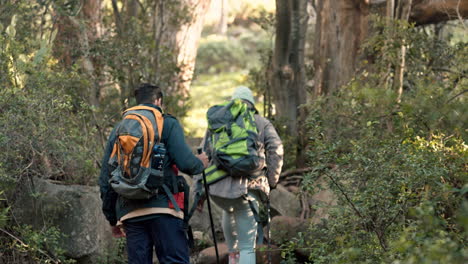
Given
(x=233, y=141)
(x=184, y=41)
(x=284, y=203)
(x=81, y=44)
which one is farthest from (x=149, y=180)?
(x=184, y=41)

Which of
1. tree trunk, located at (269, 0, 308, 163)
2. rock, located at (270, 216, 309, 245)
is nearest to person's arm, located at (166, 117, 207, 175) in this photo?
rock, located at (270, 216, 309, 245)

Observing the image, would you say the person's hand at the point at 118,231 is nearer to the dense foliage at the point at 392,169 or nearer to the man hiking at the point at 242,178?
the man hiking at the point at 242,178

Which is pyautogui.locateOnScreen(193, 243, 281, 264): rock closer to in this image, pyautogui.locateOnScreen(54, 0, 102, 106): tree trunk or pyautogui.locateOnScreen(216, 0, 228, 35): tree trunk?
pyautogui.locateOnScreen(54, 0, 102, 106): tree trunk

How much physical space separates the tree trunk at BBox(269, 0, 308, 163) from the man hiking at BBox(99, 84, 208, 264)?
6.20m

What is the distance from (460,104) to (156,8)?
6521mm

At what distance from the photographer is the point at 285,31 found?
12156 millimetres

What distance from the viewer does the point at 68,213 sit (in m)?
8.02

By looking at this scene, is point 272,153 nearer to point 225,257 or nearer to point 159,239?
point 225,257

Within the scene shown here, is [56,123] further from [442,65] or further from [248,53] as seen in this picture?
[248,53]

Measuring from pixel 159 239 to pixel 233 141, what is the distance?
1.64 metres

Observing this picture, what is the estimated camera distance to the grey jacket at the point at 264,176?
285 inches

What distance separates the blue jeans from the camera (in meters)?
5.87

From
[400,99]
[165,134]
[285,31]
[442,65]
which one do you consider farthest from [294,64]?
[165,134]

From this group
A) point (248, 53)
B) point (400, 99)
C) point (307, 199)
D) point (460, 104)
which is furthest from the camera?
point (248, 53)
